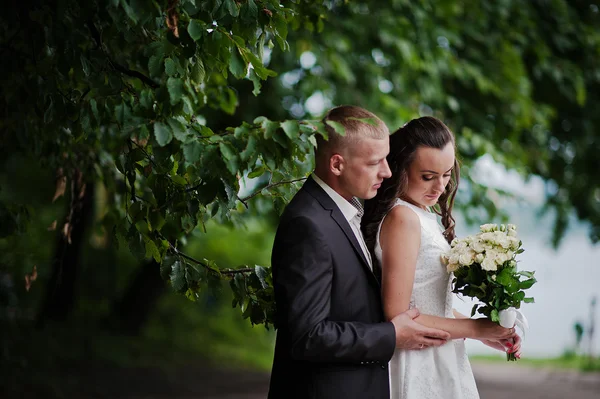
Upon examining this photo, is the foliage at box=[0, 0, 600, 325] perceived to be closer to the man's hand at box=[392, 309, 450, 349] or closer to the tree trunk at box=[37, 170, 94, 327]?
the man's hand at box=[392, 309, 450, 349]

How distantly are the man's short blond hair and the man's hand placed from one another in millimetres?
660

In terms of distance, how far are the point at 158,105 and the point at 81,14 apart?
1.86 feet

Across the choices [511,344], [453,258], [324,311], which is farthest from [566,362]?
[324,311]

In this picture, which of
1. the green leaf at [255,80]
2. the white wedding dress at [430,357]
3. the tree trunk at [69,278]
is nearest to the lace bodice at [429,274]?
the white wedding dress at [430,357]

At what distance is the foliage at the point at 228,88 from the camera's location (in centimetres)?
297

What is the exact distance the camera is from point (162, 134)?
2838mm

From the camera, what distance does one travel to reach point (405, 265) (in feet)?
9.39

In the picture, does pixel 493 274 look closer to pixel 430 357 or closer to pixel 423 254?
pixel 423 254

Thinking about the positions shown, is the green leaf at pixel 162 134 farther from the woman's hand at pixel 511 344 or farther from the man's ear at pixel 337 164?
the woman's hand at pixel 511 344

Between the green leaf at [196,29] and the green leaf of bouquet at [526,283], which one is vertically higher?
the green leaf at [196,29]

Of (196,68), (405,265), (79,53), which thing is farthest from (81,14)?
(405,265)

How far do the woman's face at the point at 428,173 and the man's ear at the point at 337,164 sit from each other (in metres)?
0.42

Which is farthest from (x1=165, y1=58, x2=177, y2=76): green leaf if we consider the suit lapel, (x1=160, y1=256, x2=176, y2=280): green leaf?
(x1=160, y1=256, x2=176, y2=280): green leaf

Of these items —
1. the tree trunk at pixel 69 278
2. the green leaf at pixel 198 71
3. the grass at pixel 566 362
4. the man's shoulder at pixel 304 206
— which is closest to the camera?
the man's shoulder at pixel 304 206
